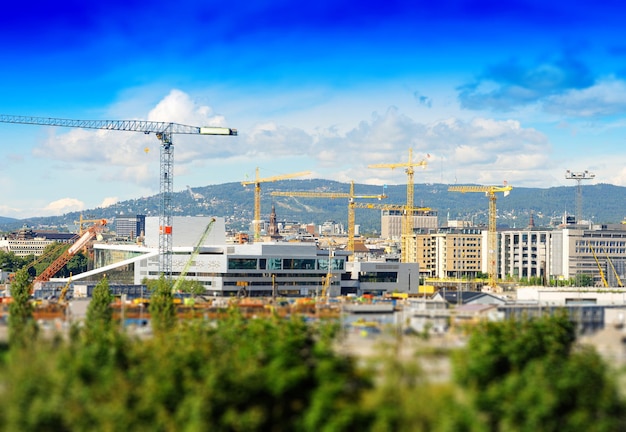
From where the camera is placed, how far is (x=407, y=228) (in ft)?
597

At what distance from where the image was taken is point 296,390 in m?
31.8

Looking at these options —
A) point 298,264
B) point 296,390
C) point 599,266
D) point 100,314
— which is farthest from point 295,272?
point 296,390

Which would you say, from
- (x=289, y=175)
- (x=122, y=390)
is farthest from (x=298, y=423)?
→ (x=289, y=175)

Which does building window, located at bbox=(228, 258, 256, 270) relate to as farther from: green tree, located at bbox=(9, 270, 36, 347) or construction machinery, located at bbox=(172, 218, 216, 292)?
green tree, located at bbox=(9, 270, 36, 347)

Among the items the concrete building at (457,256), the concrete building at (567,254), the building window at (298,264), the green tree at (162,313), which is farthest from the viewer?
the concrete building at (457,256)

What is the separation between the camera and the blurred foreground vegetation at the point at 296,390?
28891 mm

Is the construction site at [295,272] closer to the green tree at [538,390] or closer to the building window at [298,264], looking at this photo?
the building window at [298,264]

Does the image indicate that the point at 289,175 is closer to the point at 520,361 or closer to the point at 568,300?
the point at 568,300

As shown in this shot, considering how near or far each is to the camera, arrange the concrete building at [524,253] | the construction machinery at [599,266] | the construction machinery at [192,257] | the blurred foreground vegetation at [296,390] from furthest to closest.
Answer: the concrete building at [524,253]
the construction machinery at [599,266]
the construction machinery at [192,257]
the blurred foreground vegetation at [296,390]

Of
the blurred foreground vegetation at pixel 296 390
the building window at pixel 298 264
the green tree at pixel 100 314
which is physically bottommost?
the blurred foreground vegetation at pixel 296 390

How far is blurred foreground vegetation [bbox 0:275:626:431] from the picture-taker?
28.9 m

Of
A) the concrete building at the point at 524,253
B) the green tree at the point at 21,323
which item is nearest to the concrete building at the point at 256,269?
the green tree at the point at 21,323

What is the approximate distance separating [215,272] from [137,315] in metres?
53.6

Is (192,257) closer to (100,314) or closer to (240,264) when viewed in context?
(240,264)
